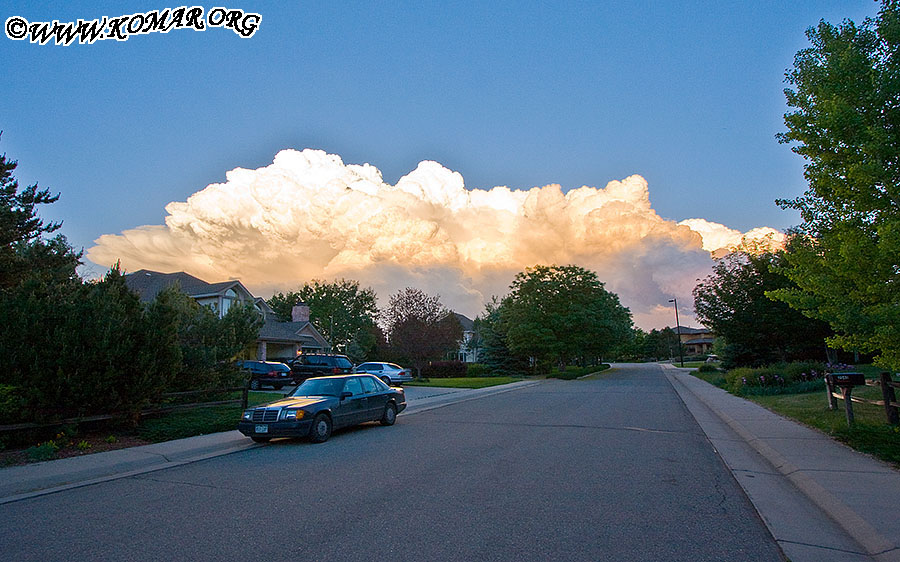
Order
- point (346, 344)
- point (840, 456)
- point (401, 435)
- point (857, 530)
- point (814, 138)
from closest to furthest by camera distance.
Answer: point (857, 530) → point (840, 456) → point (814, 138) → point (401, 435) → point (346, 344)

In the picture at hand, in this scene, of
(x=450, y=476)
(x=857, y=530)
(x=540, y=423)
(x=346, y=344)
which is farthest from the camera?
(x=346, y=344)

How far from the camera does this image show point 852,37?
32.8 ft

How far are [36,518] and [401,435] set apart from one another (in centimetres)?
696

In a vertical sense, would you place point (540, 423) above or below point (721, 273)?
below

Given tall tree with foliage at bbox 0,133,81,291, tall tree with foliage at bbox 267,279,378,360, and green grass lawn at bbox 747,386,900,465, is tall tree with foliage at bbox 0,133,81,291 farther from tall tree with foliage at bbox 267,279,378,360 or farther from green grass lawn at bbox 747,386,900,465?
tall tree with foliage at bbox 267,279,378,360

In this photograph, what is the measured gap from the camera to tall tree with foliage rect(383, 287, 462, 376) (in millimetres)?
40250

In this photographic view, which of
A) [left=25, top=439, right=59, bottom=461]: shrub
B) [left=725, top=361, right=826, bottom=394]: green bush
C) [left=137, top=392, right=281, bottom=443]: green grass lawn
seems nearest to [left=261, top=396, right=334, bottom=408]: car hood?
[left=137, top=392, right=281, bottom=443]: green grass lawn

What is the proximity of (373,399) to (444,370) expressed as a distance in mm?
34390

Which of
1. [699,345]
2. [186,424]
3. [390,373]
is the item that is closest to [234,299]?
[390,373]

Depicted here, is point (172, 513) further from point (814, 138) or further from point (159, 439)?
point (814, 138)

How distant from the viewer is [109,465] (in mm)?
8852

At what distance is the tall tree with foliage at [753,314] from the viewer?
31.8 m

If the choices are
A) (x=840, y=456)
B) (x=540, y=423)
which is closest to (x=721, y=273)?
(x=540, y=423)

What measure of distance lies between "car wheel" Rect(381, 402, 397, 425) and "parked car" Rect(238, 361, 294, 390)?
15491mm
